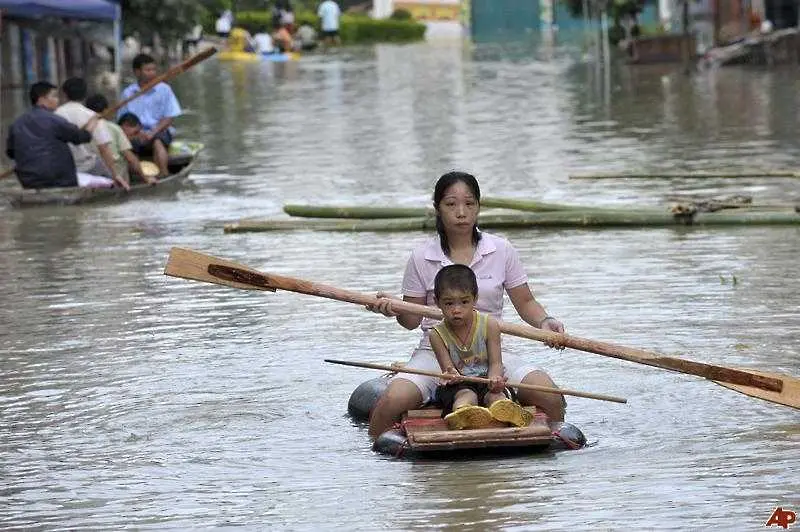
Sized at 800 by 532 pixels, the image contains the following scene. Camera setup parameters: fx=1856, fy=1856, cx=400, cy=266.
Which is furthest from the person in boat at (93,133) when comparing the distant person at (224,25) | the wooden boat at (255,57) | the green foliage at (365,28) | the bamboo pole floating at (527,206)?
the green foliage at (365,28)

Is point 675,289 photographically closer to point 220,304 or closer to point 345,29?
point 220,304

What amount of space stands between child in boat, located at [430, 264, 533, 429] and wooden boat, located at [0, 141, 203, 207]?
29.3 feet

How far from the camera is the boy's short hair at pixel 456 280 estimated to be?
717 centimetres

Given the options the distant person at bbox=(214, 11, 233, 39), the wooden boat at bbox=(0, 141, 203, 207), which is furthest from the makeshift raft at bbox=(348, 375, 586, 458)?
the distant person at bbox=(214, 11, 233, 39)

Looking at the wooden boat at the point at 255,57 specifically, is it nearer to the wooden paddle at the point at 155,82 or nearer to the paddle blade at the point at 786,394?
the wooden paddle at the point at 155,82

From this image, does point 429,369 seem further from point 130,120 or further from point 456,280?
point 130,120

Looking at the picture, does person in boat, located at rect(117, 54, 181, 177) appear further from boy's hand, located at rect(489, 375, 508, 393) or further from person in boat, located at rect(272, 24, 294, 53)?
person in boat, located at rect(272, 24, 294, 53)

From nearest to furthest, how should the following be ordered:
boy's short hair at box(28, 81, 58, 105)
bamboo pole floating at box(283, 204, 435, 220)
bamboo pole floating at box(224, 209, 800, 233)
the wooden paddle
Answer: bamboo pole floating at box(224, 209, 800, 233)
bamboo pole floating at box(283, 204, 435, 220)
boy's short hair at box(28, 81, 58, 105)
the wooden paddle

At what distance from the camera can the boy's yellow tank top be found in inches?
287

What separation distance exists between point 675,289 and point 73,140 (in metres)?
6.74

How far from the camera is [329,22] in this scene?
5528 centimetres

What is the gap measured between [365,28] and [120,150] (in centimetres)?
4233

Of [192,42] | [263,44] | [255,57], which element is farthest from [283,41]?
[192,42]

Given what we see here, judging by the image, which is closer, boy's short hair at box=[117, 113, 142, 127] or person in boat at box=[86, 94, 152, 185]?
person in boat at box=[86, 94, 152, 185]
